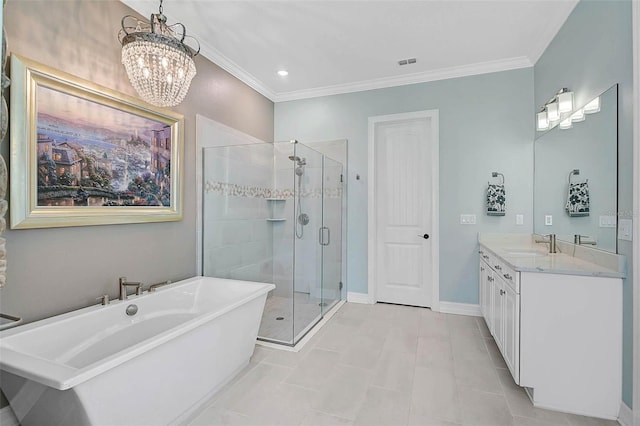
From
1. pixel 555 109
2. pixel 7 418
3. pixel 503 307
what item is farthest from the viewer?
pixel 555 109

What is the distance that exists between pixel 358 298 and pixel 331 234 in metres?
0.94

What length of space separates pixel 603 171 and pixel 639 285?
80 cm

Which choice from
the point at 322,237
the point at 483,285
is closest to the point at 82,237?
Result: the point at 322,237

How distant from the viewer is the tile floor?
75.5 inches

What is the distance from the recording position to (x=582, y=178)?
2.45 metres

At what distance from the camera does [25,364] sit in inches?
53.0

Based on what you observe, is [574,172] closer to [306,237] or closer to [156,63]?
[306,237]

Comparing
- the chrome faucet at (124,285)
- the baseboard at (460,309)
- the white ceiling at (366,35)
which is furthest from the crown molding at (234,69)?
the baseboard at (460,309)

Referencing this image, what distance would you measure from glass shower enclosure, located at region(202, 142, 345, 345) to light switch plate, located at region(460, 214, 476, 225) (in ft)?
5.16

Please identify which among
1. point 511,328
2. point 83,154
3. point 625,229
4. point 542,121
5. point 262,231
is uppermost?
point 542,121

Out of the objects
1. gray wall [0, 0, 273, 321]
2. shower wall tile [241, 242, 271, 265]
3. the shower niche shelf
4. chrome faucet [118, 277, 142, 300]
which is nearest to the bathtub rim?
gray wall [0, 0, 273, 321]

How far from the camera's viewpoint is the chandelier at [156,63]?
6.37 ft

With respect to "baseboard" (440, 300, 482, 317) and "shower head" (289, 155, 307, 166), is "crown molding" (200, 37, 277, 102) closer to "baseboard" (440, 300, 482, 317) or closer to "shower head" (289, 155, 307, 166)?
"shower head" (289, 155, 307, 166)

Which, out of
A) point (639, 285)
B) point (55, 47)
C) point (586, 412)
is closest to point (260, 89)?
point (55, 47)
